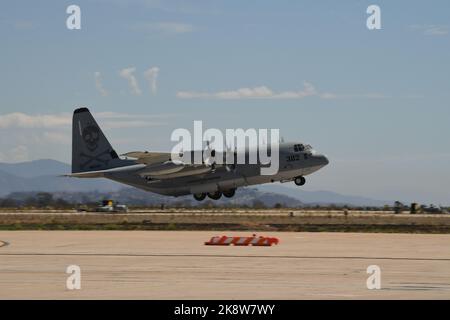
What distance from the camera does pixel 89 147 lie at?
7694cm

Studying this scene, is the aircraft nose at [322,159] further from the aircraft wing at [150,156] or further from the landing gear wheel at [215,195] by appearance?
the aircraft wing at [150,156]

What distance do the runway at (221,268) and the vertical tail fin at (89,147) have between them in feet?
118

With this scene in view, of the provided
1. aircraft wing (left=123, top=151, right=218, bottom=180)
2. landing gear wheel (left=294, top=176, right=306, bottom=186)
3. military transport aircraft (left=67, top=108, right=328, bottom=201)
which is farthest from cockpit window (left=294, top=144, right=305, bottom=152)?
aircraft wing (left=123, top=151, right=218, bottom=180)

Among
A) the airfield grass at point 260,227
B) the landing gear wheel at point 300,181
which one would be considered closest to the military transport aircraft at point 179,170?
the landing gear wheel at point 300,181

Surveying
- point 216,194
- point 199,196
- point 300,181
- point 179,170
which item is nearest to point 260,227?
point 300,181

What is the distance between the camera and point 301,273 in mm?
23688

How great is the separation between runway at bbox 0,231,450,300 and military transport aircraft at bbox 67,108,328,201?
95.5ft

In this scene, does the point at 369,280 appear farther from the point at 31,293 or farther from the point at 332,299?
the point at 31,293

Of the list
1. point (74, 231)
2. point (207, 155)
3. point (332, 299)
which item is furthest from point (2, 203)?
point (332, 299)

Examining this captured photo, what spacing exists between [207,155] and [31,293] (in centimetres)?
5054

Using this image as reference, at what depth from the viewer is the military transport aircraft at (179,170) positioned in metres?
68.8

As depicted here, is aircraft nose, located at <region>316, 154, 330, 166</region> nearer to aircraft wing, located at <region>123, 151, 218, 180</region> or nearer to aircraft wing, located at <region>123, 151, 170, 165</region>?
aircraft wing, located at <region>123, 151, 218, 180</region>

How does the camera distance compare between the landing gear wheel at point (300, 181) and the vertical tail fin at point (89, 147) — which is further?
the vertical tail fin at point (89, 147)

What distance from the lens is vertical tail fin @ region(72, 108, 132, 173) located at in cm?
7580
